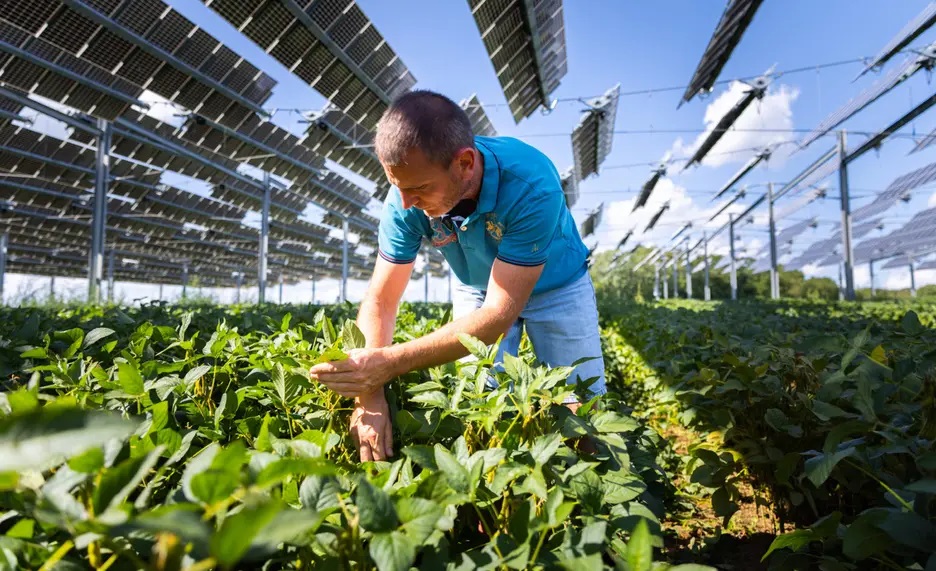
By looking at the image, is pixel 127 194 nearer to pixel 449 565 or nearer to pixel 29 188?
pixel 29 188

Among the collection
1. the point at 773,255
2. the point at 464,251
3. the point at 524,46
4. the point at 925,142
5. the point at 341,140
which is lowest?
the point at 464,251

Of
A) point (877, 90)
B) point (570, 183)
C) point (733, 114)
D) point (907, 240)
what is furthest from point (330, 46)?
point (907, 240)

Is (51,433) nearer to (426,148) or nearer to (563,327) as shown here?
(426,148)

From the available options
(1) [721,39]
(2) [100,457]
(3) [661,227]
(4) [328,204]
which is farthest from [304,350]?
(3) [661,227]

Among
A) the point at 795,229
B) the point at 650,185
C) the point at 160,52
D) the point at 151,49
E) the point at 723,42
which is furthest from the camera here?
the point at 795,229

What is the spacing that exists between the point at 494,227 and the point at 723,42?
6.60 m

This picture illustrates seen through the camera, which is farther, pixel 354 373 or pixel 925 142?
pixel 925 142

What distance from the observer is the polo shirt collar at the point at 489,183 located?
7.28ft

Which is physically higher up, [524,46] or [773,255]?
[524,46]

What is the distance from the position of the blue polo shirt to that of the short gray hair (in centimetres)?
30

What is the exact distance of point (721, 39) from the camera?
23.9 feet

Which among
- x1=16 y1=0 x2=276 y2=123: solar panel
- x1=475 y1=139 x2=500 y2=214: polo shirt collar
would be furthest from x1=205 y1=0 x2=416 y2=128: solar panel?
x1=475 y1=139 x2=500 y2=214: polo shirt collar

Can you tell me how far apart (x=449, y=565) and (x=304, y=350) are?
2.91 ft

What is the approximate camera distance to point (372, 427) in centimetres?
136
